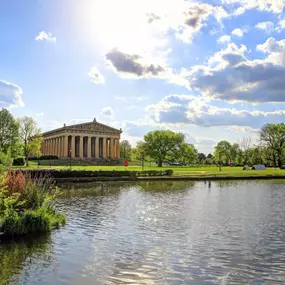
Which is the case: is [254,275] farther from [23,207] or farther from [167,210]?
[167,210]

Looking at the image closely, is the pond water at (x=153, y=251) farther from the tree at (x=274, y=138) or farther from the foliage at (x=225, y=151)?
the foliage at (x=225, y=151)

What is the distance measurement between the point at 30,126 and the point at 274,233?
88462 millimetres

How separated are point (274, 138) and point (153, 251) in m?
100

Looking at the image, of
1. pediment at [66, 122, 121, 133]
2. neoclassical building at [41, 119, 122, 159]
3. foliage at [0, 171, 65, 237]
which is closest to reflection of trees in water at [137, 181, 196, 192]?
foliage at [0, 171, 65, 237]

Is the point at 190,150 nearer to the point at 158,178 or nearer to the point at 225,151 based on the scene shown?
the point at 225,151

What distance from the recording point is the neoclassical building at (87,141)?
13988cm

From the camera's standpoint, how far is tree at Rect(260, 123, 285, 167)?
4181 inches

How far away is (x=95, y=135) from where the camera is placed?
14412cm

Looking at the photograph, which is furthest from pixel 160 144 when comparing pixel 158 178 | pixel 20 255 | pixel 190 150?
pixel 20 255

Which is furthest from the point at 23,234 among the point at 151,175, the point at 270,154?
the point at 270,154

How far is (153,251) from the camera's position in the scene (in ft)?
47.5

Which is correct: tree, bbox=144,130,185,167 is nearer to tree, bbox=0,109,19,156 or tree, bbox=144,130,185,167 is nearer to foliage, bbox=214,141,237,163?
foliage, bbox=214,141,237,163

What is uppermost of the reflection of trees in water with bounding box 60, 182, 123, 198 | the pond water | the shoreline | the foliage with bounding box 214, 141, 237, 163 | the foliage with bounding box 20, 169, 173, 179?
the foliage with bounding box 214, 141, 237, 163

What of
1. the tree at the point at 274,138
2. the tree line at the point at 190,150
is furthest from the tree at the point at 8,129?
the tree at the point at 274,138
